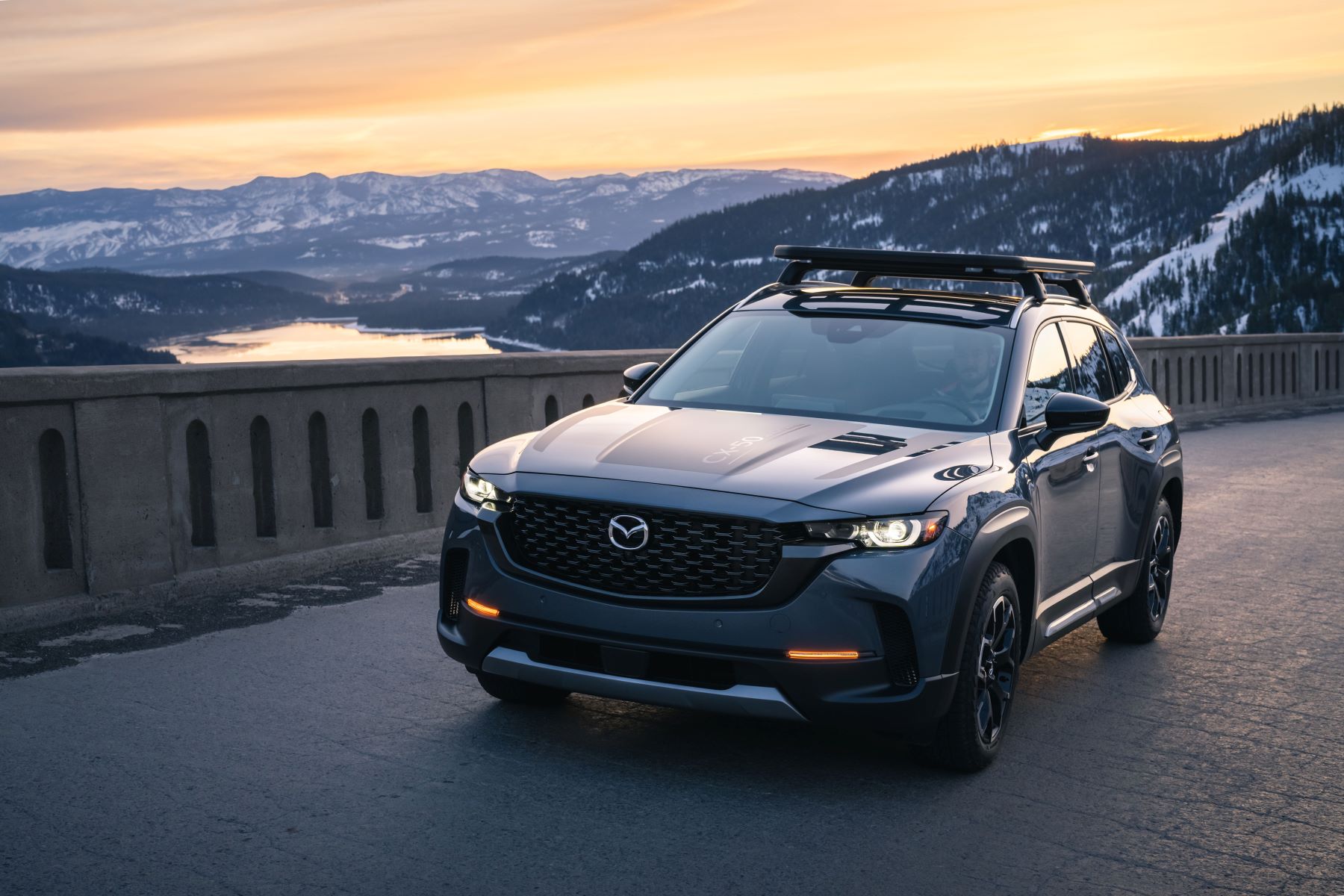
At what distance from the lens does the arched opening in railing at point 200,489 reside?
8523 millimetres

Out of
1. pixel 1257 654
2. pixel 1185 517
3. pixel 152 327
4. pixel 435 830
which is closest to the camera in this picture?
pixel 435 830

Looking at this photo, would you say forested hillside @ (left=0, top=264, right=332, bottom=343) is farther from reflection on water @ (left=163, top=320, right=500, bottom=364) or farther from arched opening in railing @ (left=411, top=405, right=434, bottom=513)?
arched opening in railing @ (left=411, top=405, right=434, bottom=513)

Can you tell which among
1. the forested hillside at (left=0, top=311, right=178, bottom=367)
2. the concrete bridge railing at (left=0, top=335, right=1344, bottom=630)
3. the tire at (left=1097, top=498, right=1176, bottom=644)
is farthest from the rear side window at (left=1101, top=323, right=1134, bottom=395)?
the forested hillside at (left=0, top=311, right=178, bottom=367)

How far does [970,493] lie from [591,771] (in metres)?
1.62

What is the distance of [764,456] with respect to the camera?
199 inches

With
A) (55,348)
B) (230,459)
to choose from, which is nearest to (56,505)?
(230,459)

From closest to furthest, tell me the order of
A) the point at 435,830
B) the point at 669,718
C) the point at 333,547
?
the point at 435,830 < the point at 669,718 < the point at 333,547

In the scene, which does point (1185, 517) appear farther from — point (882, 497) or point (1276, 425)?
point (1276, 425)

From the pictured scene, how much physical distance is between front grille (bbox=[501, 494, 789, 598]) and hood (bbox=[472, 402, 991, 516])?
0.13 metres

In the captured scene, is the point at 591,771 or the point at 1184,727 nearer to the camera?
the point at 591,771

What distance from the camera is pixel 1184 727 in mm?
5746

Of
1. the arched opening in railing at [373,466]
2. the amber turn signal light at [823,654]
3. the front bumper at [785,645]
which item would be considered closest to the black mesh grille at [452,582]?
the front bumper at [785,645]

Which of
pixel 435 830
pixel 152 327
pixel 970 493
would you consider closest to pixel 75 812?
pixel 435 830

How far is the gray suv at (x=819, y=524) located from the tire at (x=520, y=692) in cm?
1
